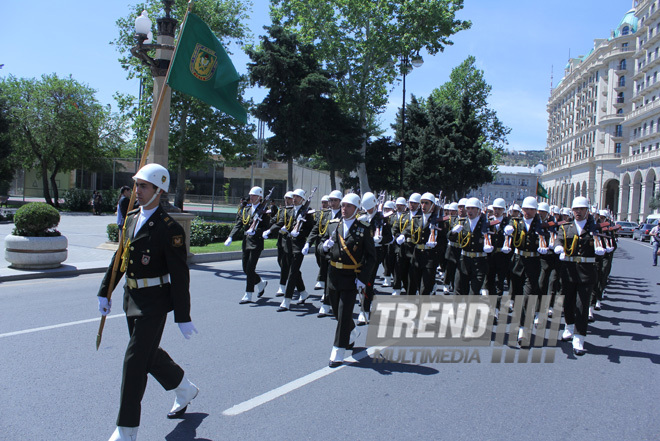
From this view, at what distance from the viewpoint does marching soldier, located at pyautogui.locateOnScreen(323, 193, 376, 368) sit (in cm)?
584

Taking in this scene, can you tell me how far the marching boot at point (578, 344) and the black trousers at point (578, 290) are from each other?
6cm

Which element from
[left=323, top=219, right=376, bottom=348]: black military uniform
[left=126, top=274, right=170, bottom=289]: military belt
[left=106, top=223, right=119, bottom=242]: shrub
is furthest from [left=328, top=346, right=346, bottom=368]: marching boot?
[left=106, top=223, right=119, bottom=242]: shrub

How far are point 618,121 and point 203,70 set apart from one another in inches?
3695

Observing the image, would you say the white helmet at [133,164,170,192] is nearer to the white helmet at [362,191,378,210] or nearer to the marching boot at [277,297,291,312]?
the white helmet at [362,191,378,210]

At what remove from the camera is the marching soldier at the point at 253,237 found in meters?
8.84

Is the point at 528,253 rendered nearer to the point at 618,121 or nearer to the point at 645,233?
the point at 645,233

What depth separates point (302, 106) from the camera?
88.0ft

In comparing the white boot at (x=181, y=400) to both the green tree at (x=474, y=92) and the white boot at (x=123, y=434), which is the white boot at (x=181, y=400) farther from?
the green tree at (x=474, y=92)

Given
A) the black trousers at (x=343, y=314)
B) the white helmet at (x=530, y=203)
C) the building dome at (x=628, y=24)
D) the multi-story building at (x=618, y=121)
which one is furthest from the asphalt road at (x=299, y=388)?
the building dome at (x=628, y=24)

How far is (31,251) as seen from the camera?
10602 millimetres

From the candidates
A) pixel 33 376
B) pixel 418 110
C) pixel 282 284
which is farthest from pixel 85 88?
pixel 33 376

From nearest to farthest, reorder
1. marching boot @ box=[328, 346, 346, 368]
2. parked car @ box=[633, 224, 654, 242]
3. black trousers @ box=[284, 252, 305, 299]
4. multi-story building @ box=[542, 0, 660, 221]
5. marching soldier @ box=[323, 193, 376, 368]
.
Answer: marching boot @ box=[328, 346, 346, 368] < marching soldier @ box=[323, 193, 376, 368] < black trousers @ box=[284, 252, 305, 299] < parked car @ box=[633, 224, 654, 242] < multi-story building @ box=[542, 0, 660, 221]

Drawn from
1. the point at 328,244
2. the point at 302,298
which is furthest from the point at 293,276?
the point at 328,244

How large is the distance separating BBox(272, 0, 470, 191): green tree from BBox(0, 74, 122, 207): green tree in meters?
16.7
